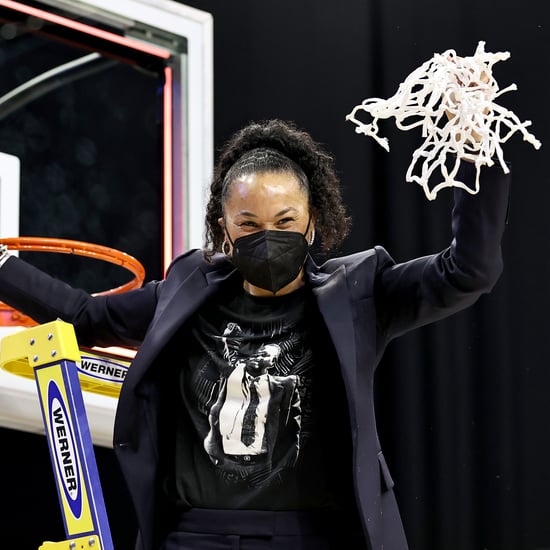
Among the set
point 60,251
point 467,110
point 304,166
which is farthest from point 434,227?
point 467,110

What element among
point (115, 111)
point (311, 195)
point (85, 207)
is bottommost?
point (311, 195)

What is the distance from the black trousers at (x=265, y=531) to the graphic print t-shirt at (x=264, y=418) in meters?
0.02

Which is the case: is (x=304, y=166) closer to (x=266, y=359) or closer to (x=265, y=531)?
(x=266, y=359)

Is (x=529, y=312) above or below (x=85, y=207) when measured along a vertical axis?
below

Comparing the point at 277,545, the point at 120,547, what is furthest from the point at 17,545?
the point at 277,545

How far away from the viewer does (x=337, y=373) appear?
4.99 feet

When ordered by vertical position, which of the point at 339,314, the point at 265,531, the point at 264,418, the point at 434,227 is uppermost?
the point at 434,227

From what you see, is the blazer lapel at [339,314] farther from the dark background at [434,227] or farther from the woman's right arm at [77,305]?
the dark background at [434,227]

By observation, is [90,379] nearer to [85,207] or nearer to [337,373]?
[85,207]

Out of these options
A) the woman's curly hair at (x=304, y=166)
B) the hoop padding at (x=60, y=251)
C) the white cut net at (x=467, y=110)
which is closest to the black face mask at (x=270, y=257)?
the woman's curly hair at (x=304, y=166)

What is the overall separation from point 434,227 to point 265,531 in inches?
67.5

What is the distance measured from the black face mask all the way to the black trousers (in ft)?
1.12

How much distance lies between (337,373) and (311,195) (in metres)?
0.33

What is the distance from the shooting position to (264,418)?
150cm
